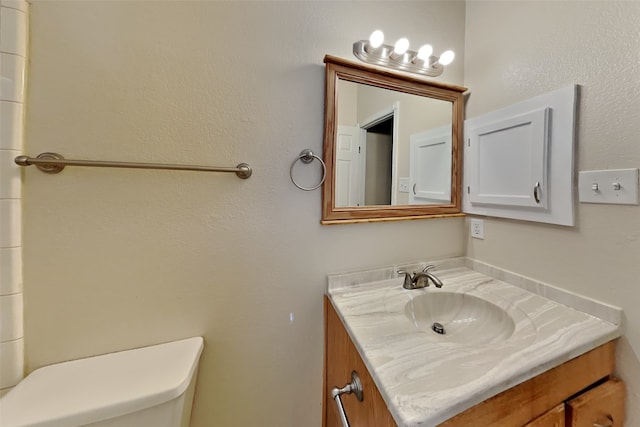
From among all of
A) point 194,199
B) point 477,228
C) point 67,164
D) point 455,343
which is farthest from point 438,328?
point 67,164

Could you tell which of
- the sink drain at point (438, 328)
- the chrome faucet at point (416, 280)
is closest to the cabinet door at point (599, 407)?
the sink drain at point (438, 328)

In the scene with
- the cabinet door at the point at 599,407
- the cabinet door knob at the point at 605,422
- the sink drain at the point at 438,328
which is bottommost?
the cabinet door knob at the point at 605,422

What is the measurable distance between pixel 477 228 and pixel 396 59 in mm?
896

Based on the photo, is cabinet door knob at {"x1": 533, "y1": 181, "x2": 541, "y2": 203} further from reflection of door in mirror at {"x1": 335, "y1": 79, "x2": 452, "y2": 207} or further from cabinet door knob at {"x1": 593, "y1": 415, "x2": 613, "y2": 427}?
cabinet door knob at {"x1": 593, "y1": 415, "x2": 613, "y2": 427}

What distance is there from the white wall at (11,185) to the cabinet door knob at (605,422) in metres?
1.65

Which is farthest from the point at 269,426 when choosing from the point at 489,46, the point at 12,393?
the point at 489,46

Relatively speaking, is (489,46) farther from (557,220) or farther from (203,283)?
(203,283)

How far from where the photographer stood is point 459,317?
3.21 feet

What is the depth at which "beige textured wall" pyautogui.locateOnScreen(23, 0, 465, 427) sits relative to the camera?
0.70 meters

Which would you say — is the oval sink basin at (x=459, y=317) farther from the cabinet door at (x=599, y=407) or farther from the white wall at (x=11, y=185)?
the white wall at (x=11, y=185)

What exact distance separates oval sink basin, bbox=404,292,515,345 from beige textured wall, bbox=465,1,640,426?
28 centimetres

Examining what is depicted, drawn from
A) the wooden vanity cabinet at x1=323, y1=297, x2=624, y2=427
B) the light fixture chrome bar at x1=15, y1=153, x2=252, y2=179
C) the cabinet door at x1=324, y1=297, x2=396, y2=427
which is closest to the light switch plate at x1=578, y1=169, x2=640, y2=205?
the wooden vanity cabinet at x1=323, y1=297, x2=624, y2=427

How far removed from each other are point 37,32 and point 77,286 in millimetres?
730

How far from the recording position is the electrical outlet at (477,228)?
1.18 meters
